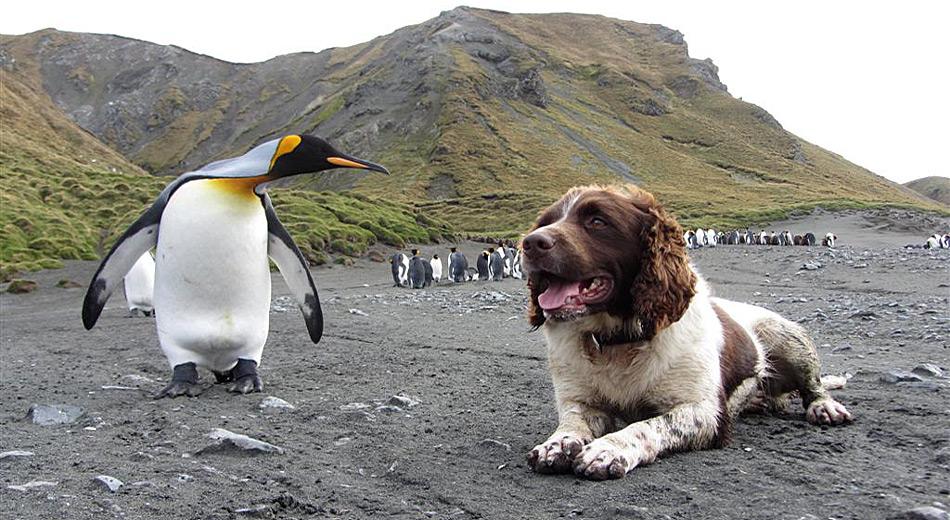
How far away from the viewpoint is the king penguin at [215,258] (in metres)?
5.30

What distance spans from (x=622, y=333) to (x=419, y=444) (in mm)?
1144

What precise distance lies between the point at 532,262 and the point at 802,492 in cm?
130

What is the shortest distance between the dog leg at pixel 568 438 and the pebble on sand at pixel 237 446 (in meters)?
1.22

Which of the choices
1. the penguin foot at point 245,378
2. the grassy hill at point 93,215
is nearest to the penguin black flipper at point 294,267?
the penguin foot at point 245,378

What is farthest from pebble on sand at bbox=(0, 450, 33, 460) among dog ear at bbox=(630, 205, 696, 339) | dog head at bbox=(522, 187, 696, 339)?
dog ear at bbox=(630, 205, 696, 339)

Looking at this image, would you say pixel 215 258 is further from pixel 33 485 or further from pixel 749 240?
pixel 749 240

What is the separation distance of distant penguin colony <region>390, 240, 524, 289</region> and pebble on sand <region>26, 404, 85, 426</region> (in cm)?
1698

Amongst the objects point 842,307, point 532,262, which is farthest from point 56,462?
point 842,307

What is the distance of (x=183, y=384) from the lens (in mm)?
5168

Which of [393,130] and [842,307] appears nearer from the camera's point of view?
[842,307]

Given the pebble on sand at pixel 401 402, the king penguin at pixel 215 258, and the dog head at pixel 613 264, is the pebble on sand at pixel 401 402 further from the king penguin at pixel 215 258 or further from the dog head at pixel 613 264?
the dog head at pixel 613 264

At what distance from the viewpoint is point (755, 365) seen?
12.5 feet

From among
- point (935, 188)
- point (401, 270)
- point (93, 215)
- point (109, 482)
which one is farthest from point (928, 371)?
point (935, 188)

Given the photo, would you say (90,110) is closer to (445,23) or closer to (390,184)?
(445,23)
